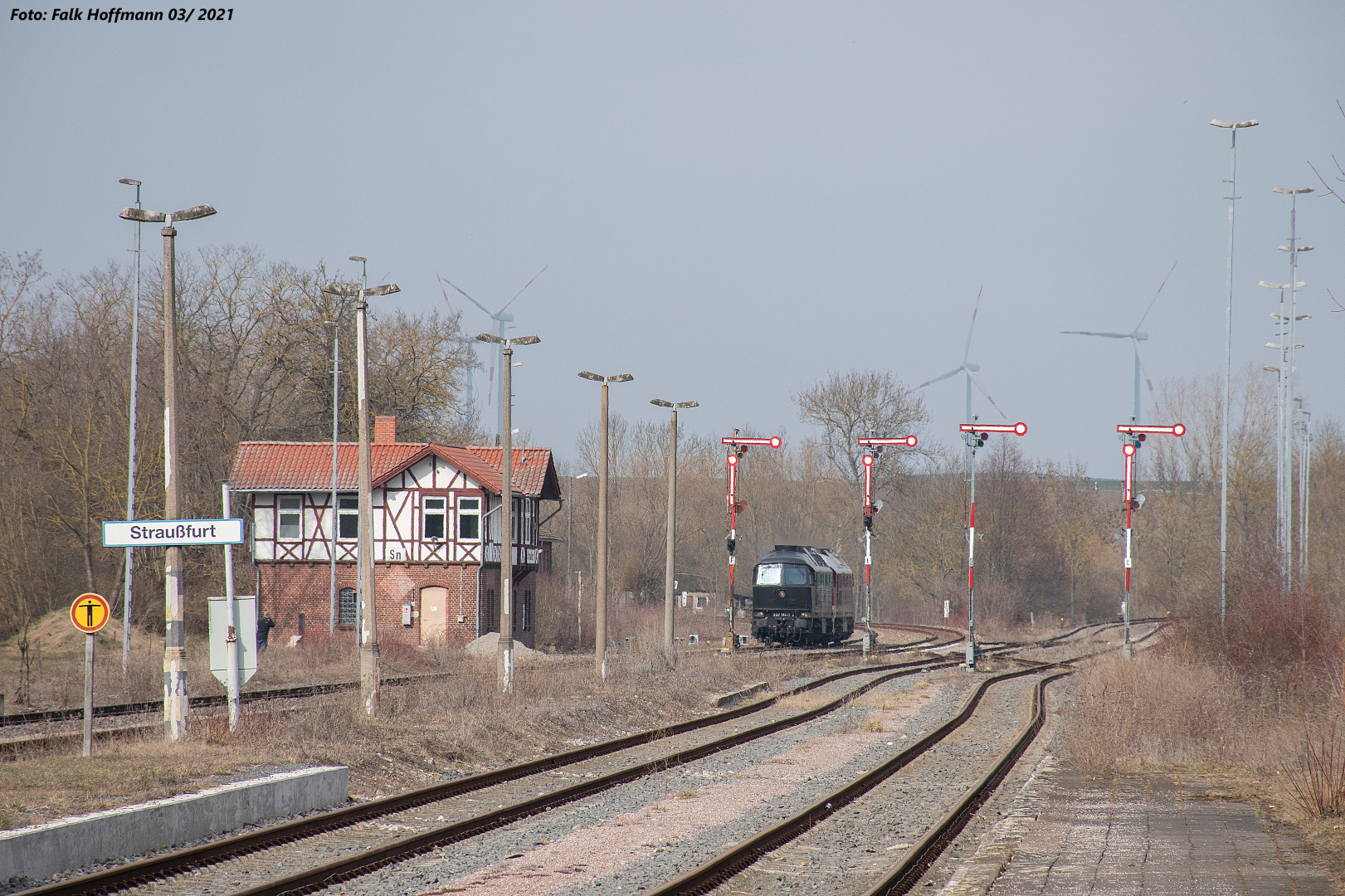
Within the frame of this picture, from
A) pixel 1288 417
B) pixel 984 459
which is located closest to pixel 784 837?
pixel 1288 417

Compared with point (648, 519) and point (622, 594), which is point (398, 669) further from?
point (648, 519)

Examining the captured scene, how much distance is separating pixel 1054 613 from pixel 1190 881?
68337 mm

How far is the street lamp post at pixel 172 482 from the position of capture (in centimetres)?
1505

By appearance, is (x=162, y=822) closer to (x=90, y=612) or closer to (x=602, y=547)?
(x=90, y=612)

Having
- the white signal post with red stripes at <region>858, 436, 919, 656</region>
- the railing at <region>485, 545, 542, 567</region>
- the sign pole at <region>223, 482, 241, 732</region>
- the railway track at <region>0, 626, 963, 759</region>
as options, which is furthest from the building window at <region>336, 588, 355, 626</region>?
the sign pole at <region>223, 482, 241, 732</region>

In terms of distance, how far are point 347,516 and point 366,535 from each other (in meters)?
27.0

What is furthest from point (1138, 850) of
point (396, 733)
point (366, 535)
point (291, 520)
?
point (291, 520)

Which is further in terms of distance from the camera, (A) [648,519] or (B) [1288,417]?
(A) [648,519]

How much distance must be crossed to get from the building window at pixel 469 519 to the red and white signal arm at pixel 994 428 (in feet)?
63.0

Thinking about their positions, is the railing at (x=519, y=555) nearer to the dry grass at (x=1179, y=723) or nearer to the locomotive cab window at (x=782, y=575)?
the locomotive cab window at (x=782, y=575)

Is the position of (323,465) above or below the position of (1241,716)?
above

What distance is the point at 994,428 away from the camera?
34156 millimetres

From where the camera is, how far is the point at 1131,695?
20984 millimetres

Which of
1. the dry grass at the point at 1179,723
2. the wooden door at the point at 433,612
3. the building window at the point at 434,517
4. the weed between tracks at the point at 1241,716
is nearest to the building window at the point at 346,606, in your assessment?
the wooden door at the point at 433,612
